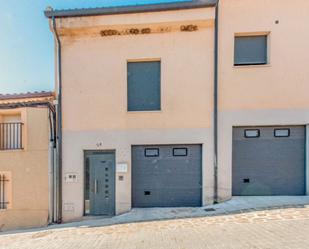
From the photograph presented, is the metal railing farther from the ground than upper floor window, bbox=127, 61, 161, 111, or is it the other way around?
upper floor window, bbox=127, 61, 161, 111

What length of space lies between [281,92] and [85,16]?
22.7 ft

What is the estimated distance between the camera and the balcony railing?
7969 millimetres

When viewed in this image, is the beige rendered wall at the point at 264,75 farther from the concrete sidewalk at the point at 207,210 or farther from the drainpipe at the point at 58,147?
the drainpipe at the point at 58,147

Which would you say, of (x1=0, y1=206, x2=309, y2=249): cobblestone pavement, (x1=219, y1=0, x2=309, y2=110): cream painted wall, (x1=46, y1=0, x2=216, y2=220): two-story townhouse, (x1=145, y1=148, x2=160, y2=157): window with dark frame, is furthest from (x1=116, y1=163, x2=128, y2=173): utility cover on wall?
(x1=219, y1=0, x2=309, y2=110): cream painted wall

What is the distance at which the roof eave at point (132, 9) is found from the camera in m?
7.12

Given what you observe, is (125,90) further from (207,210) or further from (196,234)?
(196,234)

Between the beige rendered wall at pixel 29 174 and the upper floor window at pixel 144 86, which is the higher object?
the upper floor window at pixel 144 86

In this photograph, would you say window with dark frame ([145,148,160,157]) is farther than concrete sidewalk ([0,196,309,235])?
Yes

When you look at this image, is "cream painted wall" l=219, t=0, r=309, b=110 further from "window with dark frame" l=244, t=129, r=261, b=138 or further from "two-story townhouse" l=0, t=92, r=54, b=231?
"two-story townhouse" l=0, t=92, r=54, b=231

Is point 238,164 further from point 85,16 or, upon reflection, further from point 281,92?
point 85,16

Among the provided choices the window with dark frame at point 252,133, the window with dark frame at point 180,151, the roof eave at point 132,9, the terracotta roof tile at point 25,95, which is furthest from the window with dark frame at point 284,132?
the terracotta roof tile at point 25,95

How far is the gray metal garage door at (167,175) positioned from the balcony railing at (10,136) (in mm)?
4251

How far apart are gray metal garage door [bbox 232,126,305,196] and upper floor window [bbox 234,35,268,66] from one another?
7.34 ft

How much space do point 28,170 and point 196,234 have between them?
20.1 feet
